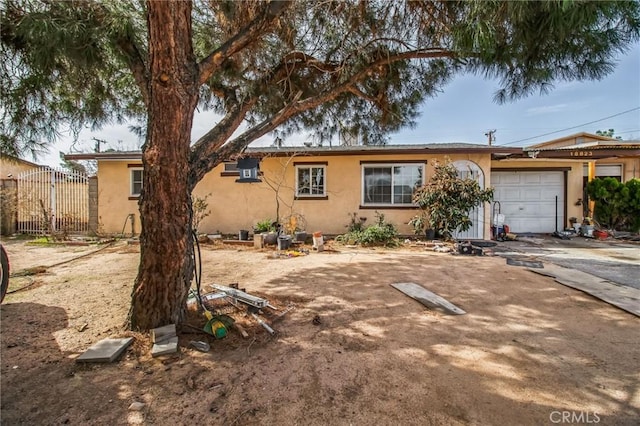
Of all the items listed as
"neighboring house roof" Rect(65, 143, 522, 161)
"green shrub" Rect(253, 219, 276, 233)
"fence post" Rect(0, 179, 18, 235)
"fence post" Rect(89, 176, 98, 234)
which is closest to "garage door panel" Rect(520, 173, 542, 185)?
"neighboring house roof" Rect(65, 143, 522, 161)

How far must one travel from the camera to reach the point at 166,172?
266 centimetres

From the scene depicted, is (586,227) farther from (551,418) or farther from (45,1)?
(45,1)

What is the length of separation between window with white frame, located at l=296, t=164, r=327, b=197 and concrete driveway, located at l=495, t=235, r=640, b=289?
537 centimetres

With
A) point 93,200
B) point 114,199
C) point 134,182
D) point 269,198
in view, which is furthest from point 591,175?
point 93,200

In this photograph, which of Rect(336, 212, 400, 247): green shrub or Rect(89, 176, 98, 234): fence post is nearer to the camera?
Rect(336, 212, 400, 247): green shrub

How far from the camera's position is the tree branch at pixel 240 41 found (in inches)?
114

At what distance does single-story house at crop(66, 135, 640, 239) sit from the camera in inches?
369

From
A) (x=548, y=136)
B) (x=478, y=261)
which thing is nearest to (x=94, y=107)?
(x=478, y=261)

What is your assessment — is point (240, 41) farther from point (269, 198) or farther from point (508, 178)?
point (508, 178)

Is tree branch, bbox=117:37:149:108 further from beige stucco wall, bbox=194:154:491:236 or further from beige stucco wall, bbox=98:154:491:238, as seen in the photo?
beige stucco wall, bbox=194:154:491:236

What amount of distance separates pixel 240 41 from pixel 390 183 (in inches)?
288

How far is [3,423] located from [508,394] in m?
3.16

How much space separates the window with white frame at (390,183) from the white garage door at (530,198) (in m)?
3.29

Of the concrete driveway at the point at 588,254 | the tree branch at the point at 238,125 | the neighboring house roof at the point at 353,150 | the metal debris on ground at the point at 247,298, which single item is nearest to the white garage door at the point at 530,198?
the concrete driveway at the point at 588,254
